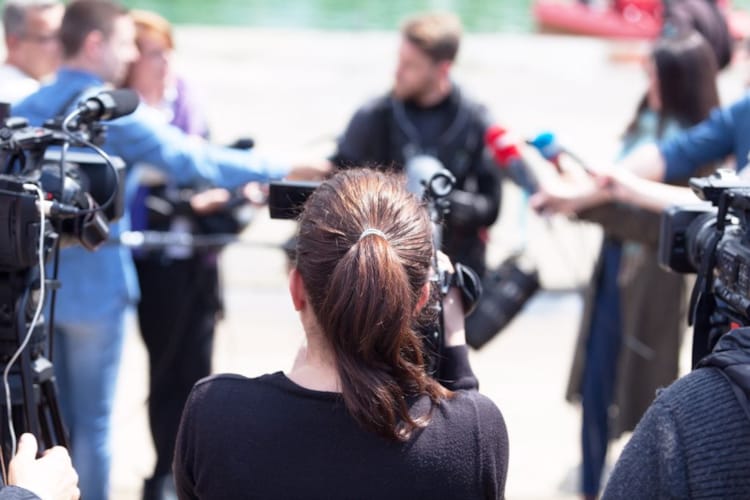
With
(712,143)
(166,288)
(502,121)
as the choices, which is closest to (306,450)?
(712,143)

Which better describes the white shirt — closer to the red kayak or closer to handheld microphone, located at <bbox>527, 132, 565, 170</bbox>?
handheld microphone, located at <bbox>527, 132, 565, 170</bbox>

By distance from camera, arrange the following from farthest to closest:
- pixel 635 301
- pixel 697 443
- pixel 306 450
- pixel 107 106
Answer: pixel 635 301 < pixel 107 106 < pixel 306 450 < pixel 697 443

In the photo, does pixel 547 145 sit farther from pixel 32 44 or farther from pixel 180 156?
pixel 32 44

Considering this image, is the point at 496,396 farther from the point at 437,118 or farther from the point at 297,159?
the point at 297,159

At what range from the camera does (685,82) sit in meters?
3.85

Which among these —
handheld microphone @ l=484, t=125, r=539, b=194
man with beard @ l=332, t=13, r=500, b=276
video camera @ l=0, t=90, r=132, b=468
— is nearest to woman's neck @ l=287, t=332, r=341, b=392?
video camera @ l=0, t=90, r=132, b=468

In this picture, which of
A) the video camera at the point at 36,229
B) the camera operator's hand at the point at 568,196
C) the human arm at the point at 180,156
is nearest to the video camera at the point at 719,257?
the camera operator's hand at the point at 568,196

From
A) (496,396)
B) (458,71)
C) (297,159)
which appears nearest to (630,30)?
(458,71)

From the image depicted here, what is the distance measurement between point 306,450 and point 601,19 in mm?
Answer: 20452

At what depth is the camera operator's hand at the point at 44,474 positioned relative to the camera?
1.84 m

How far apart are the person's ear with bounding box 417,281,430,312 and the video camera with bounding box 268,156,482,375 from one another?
0.06 meters

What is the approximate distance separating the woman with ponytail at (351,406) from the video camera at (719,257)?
0.54 m

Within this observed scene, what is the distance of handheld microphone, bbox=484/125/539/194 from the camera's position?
12.5ft

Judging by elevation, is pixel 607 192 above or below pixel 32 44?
below
